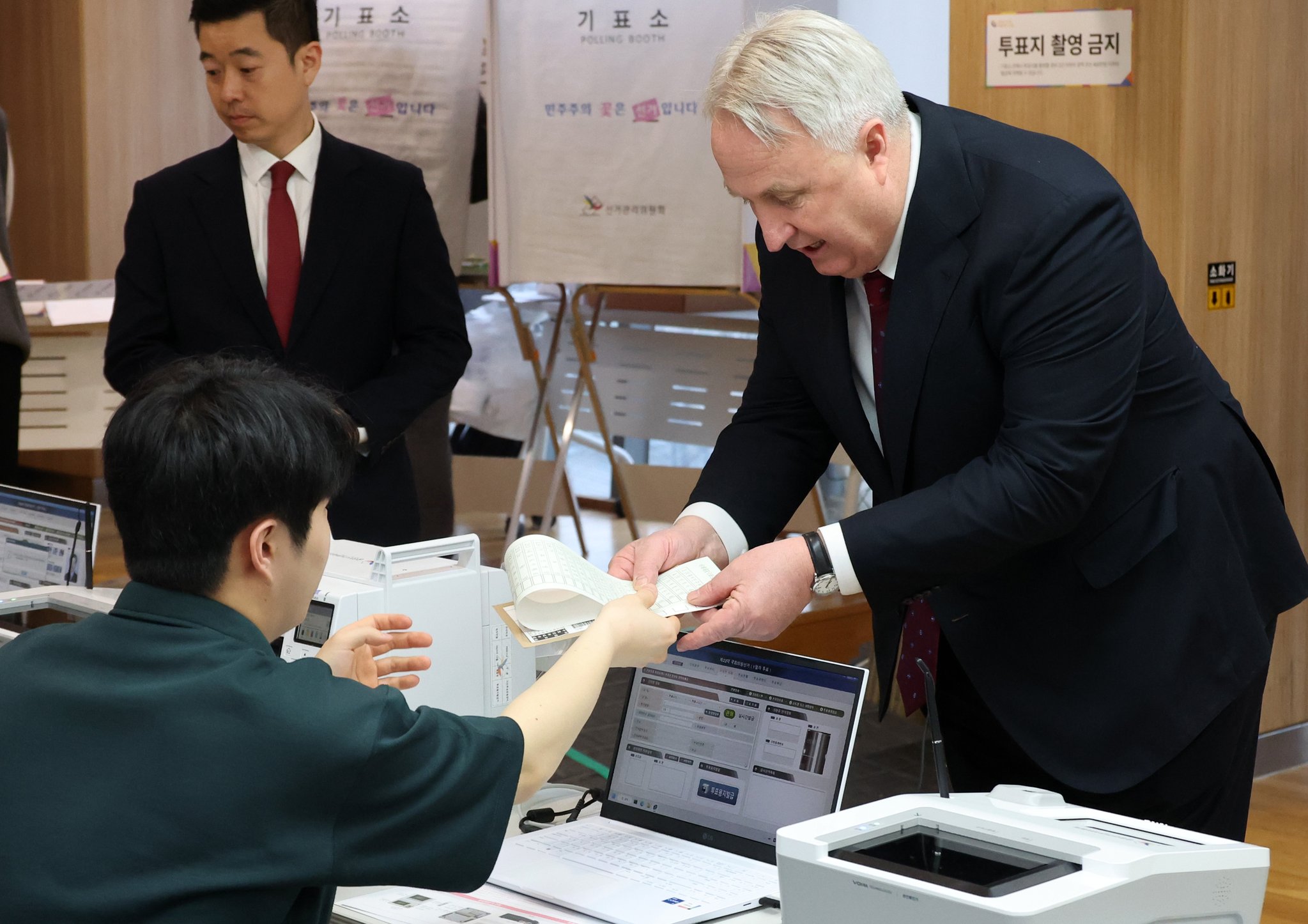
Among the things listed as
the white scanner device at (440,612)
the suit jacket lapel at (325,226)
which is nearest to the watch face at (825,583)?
the white scanner device at (440,612)

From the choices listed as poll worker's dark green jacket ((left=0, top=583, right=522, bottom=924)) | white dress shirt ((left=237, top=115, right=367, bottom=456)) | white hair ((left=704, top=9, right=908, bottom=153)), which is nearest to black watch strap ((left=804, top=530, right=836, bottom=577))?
white hair ((left=704, top=9, right=908, bottom=153))

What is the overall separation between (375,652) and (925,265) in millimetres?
784

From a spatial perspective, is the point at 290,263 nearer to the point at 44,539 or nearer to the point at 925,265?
the point at 44,539

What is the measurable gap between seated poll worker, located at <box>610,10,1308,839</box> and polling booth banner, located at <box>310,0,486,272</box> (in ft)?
11.0

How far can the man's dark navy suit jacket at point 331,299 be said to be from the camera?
2715 millimetres

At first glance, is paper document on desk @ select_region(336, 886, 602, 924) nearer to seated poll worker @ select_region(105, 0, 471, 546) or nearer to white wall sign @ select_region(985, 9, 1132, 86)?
seated poll worker @ select_region(105, 0, 471, 546)

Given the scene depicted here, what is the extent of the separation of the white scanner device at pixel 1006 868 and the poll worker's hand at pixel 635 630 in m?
0.32

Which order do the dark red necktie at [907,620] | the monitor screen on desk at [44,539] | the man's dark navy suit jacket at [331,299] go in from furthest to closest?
the man's dark navy suit jacket at [331,299] < the monitor screen on desk at [44,539] < the dark red necktie at [907,620]

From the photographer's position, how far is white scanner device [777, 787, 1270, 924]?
1.17 metres

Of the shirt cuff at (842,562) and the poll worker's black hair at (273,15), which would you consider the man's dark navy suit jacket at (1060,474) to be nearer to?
the shirt cuff at (842,562)

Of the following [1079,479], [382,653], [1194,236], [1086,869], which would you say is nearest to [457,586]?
[382,653]

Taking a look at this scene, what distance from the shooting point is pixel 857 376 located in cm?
188

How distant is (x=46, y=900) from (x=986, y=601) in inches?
43.8

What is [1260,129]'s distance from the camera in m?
3.74
